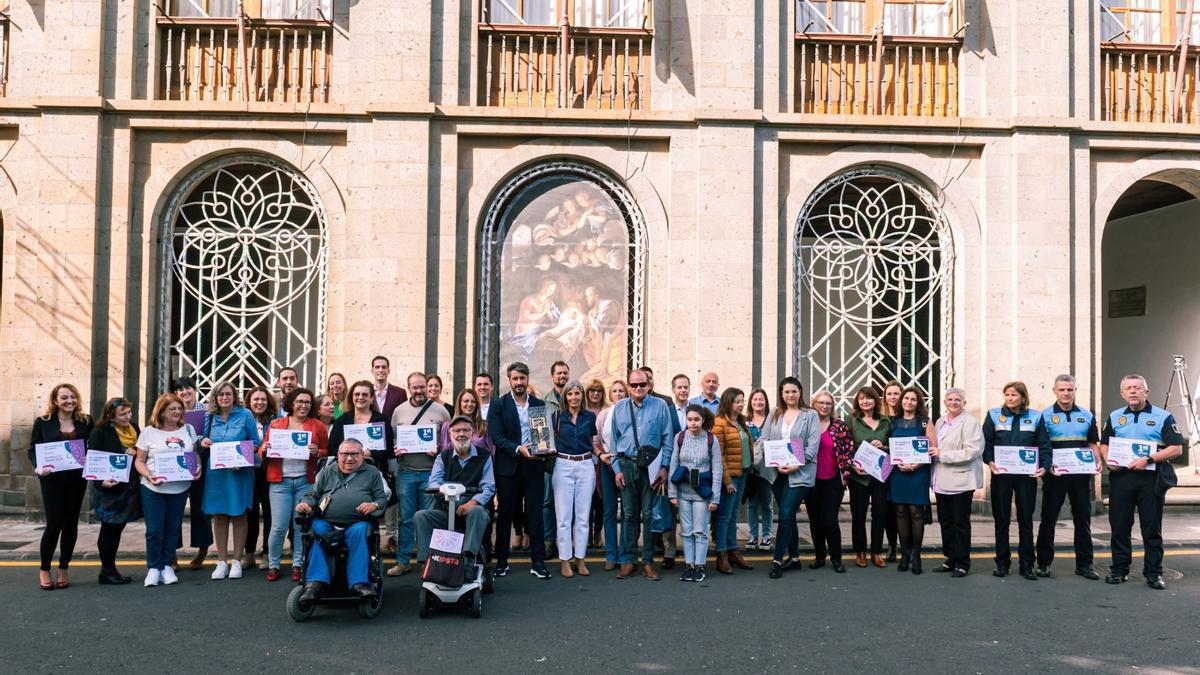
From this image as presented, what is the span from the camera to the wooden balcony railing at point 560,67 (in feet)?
40.1

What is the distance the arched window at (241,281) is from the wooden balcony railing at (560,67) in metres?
2.97

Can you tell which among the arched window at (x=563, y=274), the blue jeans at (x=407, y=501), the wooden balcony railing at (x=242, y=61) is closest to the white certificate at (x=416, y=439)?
the blue jeans at (x=407, y=501)

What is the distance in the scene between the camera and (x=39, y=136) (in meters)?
11.6

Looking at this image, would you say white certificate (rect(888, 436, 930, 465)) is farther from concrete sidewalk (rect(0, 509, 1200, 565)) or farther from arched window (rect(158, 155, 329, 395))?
arched window (rect(158, 155, 329, 395))

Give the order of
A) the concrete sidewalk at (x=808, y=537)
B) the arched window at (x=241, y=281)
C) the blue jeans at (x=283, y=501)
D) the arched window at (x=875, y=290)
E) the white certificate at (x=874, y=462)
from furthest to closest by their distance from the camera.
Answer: the arched window at (x=875, y=290), the arched window at (x=241, y=281), the concrete sidewalk at (x=808, y=537), the white certificate at (x=874, y=462), the blue jeans at (x=283, y=501)

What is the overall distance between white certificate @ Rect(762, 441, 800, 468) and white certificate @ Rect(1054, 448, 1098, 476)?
2.41 meters

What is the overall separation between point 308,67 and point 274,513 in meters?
6.46

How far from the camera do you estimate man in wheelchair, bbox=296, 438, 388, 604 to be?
269 inches

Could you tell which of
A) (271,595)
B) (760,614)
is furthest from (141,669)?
(760,614)

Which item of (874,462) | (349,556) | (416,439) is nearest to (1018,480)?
(874,462)

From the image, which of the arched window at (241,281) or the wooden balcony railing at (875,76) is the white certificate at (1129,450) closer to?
the wooden balcony railing at (875,76)

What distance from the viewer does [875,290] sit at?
12.6 m

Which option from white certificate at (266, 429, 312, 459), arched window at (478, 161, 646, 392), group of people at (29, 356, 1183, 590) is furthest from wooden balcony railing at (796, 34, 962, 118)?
white certificate at (266, 429, 312, 459)

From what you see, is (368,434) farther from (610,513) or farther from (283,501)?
(610,513)
